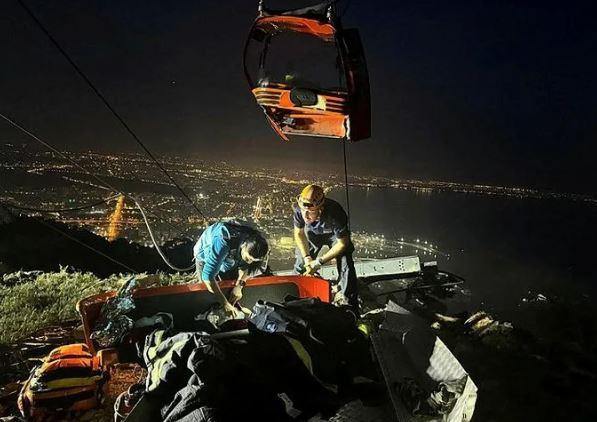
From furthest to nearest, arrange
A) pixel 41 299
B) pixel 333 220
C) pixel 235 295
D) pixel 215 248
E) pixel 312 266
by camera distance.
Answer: pixel 41 299, pixel 312 266, pixel 333 220, pixel 235 295, pixel 215 248

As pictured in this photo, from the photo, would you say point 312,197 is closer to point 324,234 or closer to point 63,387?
point 324,234

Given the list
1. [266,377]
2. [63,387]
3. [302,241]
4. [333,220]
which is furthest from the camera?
[302,241]

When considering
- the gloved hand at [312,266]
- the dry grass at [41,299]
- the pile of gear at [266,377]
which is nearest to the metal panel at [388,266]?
the gloved hand at [312,266]

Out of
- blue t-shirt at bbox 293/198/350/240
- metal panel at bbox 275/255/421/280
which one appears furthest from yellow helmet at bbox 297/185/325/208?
metal panel at bbox 275/255/421/280

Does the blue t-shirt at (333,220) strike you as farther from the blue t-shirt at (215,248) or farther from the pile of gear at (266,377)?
the pile of gear at (266,377)

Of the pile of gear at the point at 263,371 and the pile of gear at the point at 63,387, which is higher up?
the pile of gear at the point at 263,371

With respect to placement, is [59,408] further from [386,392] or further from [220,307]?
[386,392]

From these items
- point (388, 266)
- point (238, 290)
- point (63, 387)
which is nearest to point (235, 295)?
point (238, 290)

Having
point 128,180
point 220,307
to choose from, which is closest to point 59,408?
point 220,307
